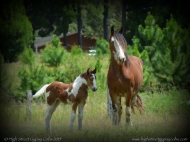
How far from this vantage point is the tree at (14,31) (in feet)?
25.5

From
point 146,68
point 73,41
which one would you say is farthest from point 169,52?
point 73,41

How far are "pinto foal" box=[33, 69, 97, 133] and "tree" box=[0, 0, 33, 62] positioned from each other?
1.26 m

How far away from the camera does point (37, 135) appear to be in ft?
20.9

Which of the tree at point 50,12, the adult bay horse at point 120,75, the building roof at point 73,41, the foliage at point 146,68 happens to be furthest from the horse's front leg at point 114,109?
the building roof at point 73,41

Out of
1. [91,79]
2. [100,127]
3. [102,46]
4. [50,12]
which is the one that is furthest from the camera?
[102,46]

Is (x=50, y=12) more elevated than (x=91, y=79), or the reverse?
(x=50, y=12)

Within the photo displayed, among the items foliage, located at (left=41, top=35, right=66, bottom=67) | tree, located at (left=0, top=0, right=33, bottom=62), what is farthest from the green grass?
foliage, located at (left=41, top=35, right=66, bottom=67)

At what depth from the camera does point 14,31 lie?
8.93 meters

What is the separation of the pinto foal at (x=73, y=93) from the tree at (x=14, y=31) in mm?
1263

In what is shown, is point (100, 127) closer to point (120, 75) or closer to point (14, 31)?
point (120, 75)

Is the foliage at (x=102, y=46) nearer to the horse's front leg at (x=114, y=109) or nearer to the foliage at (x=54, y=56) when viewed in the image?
the foliage at (x=54, y=56)

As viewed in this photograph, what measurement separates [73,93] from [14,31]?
9.36 feet

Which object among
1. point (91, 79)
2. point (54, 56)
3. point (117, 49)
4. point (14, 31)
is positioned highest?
point (14, 31)

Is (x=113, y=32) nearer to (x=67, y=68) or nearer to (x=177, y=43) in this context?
(x=177, y=43)
